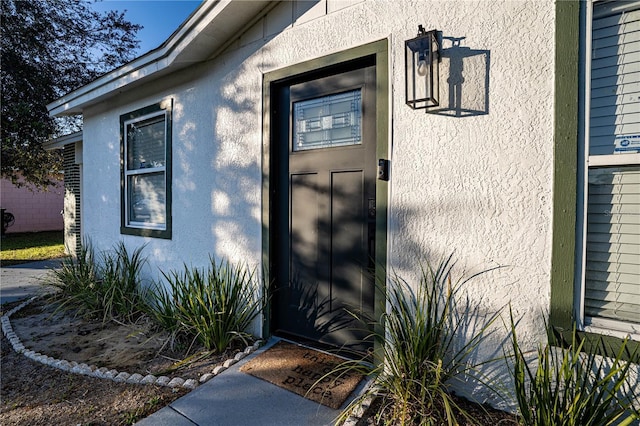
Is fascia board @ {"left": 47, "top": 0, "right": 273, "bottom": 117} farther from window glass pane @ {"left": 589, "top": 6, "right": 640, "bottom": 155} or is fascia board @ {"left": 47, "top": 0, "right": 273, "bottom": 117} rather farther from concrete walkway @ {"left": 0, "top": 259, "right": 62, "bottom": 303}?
concrete walkway @ {"left": 0, "top": 259, "right": 62, "bottom": 303}

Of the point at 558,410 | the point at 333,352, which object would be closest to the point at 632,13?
the point at 558,410

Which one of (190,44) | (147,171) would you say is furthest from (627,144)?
(147,171)

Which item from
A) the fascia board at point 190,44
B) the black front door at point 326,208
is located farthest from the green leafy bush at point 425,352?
the fascia board at point 190,44

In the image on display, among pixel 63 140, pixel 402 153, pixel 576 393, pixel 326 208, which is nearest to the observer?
pixel 576 393

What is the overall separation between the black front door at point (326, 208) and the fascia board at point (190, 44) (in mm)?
767

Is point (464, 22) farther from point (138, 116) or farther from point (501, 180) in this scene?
point (138, 116)

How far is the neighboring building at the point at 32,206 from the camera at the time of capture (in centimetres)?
1309

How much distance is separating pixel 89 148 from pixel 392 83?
509 cm

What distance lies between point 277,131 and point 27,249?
1005 cm

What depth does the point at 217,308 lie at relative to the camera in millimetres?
2975

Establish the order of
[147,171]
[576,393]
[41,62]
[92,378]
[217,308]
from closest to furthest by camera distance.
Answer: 1. [576,393]
2. [92,378]
3. [217,308]
4. [147,171]
5. [41,62]

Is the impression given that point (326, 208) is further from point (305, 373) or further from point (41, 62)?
point (41, 62)

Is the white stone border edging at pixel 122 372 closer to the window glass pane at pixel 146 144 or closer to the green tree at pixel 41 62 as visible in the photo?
the window glass pane at pixel 146 144

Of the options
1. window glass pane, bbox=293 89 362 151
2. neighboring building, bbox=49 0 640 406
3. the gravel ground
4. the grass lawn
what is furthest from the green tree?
window glass pane, bbox=293 89 362 151
